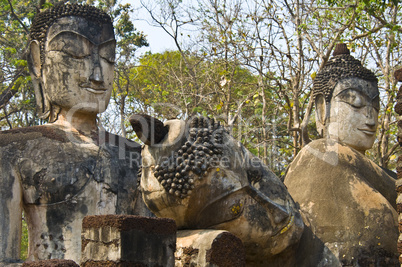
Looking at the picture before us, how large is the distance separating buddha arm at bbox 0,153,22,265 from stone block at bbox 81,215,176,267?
206cm

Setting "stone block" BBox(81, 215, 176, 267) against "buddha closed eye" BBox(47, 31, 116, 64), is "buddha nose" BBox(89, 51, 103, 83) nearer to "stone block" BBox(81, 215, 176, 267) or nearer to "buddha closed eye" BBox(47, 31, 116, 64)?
"buddha closed eye" BBox(47, 31, 116, 64)

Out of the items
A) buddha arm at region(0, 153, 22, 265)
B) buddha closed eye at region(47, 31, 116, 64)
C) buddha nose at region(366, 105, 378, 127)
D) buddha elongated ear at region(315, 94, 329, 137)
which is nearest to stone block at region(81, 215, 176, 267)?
buddha arm at region(0, 153, 22, 265)

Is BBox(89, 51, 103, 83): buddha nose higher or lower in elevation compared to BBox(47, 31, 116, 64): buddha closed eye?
lower

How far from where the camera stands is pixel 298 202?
4.53 meters

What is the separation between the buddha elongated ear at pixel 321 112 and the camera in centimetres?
577

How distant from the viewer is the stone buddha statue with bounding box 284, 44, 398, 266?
4.27 metres

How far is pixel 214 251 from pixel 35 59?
131 inches

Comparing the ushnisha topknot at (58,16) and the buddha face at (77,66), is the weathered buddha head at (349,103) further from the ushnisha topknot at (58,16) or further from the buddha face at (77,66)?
the ushnisha topknot at (58,16)

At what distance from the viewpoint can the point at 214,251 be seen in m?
3.12

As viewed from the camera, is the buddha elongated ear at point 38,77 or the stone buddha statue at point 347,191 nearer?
the stone buddha statue at point 347,191

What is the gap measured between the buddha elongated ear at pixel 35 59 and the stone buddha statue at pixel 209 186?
2.50 meters

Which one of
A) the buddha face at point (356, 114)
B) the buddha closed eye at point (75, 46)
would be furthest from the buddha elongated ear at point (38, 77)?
the buddha face at point (356, 114)

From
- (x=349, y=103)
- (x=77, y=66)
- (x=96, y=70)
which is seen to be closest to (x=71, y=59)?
Answer: (x=77, y=66)

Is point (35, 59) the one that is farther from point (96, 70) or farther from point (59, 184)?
point (59, 184)
